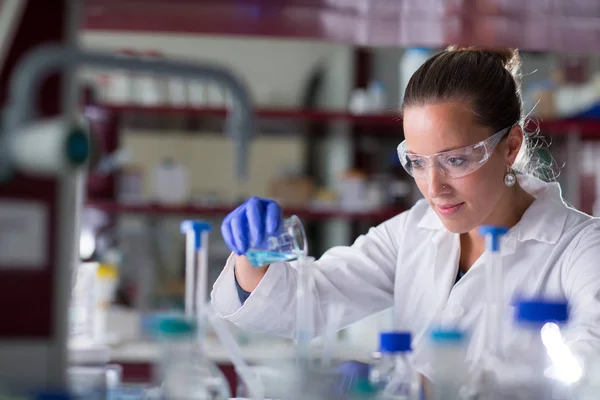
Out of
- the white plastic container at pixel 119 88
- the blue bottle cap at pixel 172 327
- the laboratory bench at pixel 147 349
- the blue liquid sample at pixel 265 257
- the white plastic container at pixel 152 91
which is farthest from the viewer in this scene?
the white plastic container at pixel 119 88

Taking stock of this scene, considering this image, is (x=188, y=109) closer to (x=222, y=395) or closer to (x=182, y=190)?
(x=182, y=190)

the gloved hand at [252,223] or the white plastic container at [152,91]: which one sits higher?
the white plastic container at [152,91]

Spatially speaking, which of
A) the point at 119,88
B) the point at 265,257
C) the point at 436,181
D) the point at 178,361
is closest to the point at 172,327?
the point at 178,361

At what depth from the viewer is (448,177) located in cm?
178

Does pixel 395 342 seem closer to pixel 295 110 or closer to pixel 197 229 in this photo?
pixel 197 229

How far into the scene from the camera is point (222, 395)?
4.52ft

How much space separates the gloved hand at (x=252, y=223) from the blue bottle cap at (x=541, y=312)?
2.06 feet

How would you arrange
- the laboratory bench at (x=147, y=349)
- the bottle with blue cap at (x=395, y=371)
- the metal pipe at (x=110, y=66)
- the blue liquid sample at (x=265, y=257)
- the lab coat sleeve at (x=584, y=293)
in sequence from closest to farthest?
the metal pipe at (x=110, y=66) → the bottle with blue cap at (x=395, y=371) → the lab coat sleeve at (x=584, y=293) → the blue liquid sample at (x=265, y=257) → the laboratory bench at (x=147, y=349)

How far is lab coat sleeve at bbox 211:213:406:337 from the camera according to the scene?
1864 millimetres

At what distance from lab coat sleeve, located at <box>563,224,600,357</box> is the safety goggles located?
296mm


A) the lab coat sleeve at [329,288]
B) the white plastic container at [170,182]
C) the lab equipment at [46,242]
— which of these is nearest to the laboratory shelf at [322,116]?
the white plastic container at [170,182]

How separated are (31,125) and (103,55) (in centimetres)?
12

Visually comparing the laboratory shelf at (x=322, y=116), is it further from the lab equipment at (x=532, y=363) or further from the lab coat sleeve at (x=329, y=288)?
the lab equipment at (x=532, y=363)

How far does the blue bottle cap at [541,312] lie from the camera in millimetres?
1084
